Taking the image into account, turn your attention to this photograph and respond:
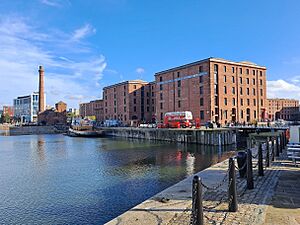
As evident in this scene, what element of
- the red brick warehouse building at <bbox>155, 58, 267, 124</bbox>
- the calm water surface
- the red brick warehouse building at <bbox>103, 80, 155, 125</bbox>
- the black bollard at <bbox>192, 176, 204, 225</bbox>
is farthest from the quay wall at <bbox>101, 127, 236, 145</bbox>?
the black bollard at <bbox>192, 176, 204, 225</bbox>

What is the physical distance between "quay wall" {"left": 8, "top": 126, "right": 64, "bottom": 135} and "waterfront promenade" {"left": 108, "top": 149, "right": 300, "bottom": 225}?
120m

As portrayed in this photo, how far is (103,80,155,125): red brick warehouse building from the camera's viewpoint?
9594 cm

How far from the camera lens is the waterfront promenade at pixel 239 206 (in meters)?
7.21

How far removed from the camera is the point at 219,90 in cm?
6259

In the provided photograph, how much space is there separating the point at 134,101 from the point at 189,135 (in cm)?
4694

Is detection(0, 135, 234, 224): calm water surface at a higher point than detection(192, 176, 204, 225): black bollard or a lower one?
lower

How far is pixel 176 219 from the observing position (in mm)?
7430

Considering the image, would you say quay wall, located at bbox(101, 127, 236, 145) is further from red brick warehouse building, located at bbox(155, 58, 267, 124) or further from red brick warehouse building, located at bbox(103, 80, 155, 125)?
red brick warehouse building, located at bbox(103, 80, 155, 125)

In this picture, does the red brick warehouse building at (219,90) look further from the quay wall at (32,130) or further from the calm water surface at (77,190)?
the quay wall at (32,130)

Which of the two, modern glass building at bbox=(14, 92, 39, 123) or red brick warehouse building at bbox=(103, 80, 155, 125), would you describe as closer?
red brick warehouse building at bbox=(103, 80, 155, 125)

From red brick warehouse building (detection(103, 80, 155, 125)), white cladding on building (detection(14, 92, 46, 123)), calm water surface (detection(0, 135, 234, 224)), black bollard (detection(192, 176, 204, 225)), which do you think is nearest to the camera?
black bollard (detection(192, 176, 204, 225))

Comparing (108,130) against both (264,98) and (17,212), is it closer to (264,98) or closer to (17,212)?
(264,98)

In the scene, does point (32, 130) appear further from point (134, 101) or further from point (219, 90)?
point (219, 90)

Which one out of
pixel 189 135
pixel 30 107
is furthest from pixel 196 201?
pixel 30 107
